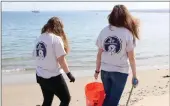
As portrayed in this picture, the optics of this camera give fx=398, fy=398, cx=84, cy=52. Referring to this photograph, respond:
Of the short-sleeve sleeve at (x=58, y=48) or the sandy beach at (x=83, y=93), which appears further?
the sandy beach at (x=83, y=93)

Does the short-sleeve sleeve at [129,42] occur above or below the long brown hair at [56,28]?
below

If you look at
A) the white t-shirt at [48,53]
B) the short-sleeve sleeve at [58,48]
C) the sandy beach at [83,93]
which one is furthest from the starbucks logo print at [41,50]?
the sandy beach at [83,93]

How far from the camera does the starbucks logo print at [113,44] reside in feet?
16.3

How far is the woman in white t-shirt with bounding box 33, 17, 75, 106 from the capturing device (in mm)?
5195

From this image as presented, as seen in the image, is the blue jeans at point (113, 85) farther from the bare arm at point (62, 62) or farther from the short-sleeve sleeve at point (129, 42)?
the bare arm at point (62, 62)

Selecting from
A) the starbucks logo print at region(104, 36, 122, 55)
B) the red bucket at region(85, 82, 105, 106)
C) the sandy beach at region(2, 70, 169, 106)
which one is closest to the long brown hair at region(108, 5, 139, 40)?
the starbucks logo print at region(104, 36, 122, 55)

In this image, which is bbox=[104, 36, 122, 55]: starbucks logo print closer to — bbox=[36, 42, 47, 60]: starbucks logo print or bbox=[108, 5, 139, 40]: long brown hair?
bbox=[108, 5, 139, 40]: long brown hair

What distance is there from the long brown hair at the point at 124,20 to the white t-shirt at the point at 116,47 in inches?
2.5

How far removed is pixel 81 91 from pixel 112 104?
4580 millimetres

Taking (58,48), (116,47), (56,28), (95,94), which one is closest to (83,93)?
(95,94)

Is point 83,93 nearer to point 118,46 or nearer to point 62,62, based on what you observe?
point 62,62

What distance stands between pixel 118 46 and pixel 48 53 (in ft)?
3.05

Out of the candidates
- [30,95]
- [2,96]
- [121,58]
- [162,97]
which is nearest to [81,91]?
[30,95]

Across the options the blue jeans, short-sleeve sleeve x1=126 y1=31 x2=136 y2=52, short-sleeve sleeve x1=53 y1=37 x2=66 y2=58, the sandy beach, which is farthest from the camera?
the sandy beach
